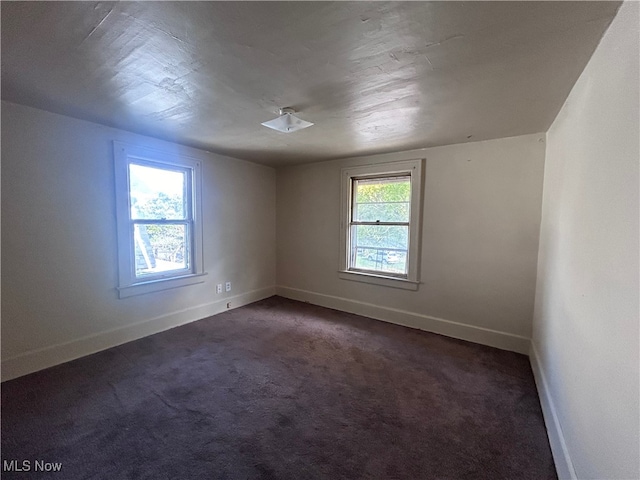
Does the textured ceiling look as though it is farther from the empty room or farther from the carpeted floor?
the carpeted floor

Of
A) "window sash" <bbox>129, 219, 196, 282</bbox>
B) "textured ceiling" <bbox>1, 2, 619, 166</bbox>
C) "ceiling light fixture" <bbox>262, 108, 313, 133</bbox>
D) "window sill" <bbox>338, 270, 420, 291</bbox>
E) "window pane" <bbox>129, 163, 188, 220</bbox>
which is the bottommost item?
"window sill" <bbox>338, 270, 420, 291</bbox>

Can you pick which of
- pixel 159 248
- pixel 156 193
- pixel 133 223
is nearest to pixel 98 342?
pixel 159 248

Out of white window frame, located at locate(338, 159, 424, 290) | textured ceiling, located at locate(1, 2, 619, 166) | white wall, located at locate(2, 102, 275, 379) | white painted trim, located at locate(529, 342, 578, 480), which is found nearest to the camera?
textured ceiling, located at locate(1, 2, 619, 166)

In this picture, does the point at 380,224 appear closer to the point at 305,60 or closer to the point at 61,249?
the point at 305,60

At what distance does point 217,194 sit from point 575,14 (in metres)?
3.62

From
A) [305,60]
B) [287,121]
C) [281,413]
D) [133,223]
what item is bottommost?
[281,413]

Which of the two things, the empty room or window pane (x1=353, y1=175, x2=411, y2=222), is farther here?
window pane (x1=353, y1=175, x2=411, y2=222)

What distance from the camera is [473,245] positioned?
122 inches

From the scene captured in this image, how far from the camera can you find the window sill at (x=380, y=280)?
350cm

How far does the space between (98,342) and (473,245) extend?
397cm

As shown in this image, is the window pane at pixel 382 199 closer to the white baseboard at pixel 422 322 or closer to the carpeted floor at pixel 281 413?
the white baseboard at pixel 422 322

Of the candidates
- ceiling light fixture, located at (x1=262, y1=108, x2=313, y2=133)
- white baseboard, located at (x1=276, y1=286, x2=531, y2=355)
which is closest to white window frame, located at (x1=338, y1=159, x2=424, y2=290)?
white baseboard, located at (x1=276, y1=286, x2=531, y2=355)

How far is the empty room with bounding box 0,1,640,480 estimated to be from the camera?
1.20 m

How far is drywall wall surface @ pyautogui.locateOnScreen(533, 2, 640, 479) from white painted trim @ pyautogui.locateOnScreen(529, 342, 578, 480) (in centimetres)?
2
